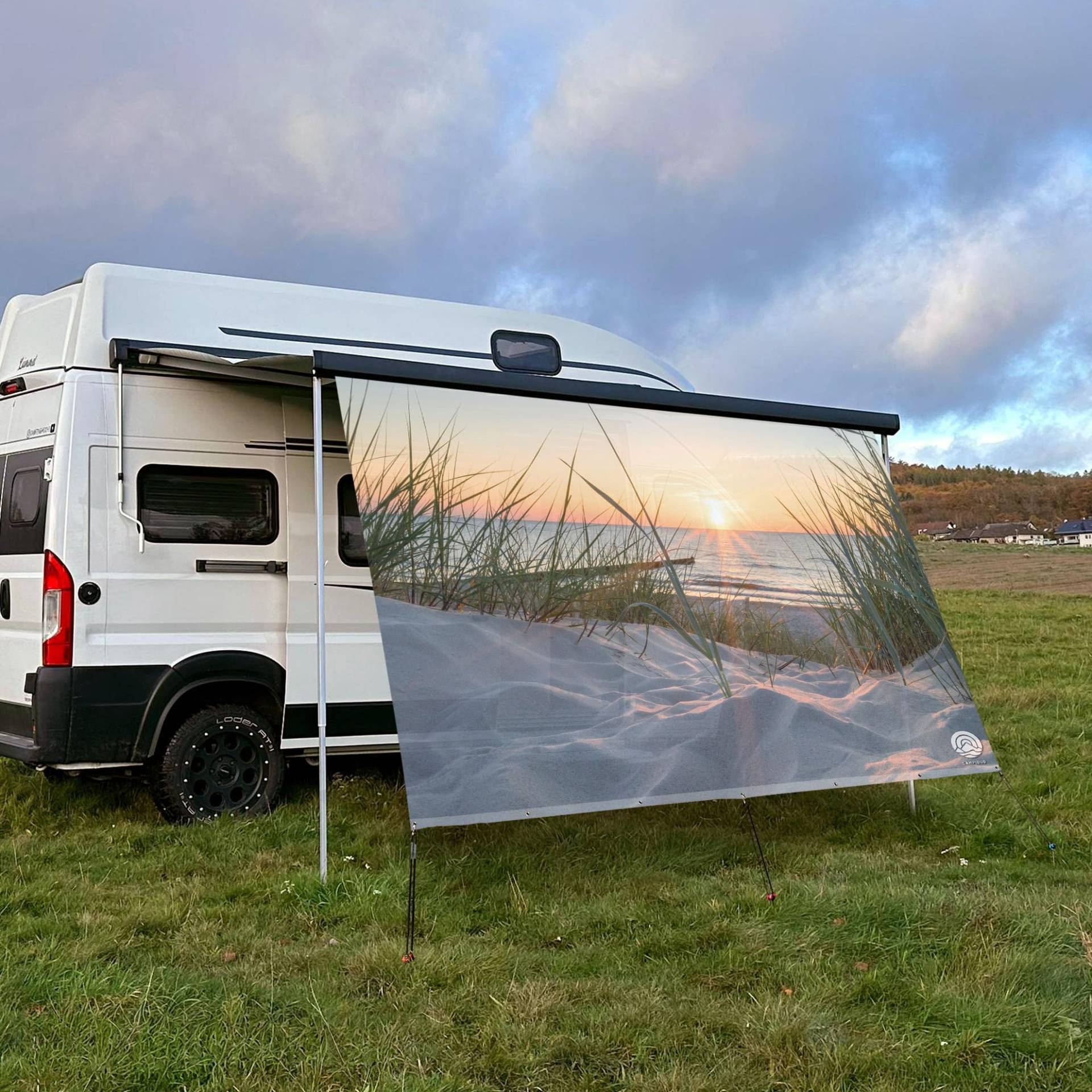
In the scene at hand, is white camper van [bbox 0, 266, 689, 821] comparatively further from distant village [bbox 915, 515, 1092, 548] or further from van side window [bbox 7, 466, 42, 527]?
distant village [bbox 915, 515, 1092, 548]

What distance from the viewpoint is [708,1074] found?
327 cm

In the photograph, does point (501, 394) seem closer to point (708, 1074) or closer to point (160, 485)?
point (160, 485)

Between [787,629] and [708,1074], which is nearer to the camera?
[708,1074]

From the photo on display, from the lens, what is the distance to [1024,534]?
35.1 meters

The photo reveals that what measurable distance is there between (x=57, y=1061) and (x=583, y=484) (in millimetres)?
3161

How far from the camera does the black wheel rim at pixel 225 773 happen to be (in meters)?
6.07

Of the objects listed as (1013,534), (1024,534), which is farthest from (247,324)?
(1024,534)

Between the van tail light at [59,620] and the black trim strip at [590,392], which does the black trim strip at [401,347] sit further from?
the van tail light at [59,620]

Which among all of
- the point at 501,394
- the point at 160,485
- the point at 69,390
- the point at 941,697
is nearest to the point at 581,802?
the point at 501,394

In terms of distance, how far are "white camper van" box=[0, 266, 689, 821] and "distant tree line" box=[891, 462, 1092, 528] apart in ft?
91.2

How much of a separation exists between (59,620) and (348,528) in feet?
5.41

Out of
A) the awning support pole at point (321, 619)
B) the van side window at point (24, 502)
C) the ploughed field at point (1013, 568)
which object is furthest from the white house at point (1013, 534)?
the awning support pole at point (321, 619)

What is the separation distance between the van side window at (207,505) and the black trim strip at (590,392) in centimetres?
142

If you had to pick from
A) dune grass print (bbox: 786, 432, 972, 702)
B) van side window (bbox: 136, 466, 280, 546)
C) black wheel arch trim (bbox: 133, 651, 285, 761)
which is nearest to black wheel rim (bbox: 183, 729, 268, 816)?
black wheel arch trim (bbox: 133, 651, 285, 761)
